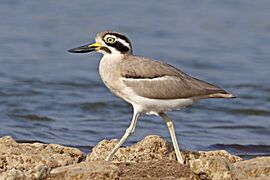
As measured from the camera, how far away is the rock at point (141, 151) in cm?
975

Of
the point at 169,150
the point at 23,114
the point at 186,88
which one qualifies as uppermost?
the point at 186,88

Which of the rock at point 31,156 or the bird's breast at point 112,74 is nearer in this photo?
the rock at point 31,156

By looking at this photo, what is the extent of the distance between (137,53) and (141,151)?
9244 mm

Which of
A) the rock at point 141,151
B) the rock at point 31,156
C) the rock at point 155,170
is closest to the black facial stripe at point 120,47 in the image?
the rock at point 141,151

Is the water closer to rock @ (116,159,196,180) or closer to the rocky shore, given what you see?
the rocky shore

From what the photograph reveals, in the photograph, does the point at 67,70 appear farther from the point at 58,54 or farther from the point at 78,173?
the point at 78,173

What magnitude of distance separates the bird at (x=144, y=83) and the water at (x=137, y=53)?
3.10 m

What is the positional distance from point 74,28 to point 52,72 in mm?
3388

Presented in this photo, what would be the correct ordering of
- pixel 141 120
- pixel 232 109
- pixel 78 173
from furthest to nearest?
1. pixel 232 109
2. pixel 141 120
3. pixel 78 173

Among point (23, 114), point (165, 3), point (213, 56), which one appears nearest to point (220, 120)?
point (23, 114)

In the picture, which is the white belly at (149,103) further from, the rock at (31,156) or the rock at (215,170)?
the rock at (215,170)

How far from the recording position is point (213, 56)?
772 inches

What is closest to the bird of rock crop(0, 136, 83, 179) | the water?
rock crop(0, 136, 83, 179)

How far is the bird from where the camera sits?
9.63m
